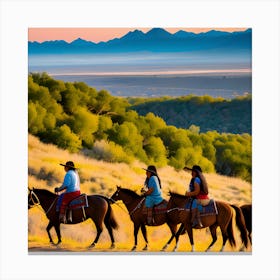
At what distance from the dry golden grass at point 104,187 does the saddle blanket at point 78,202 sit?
0.83 ft

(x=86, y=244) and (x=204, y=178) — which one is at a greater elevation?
(x=204, y=178)

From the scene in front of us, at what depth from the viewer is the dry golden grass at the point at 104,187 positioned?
657 inches

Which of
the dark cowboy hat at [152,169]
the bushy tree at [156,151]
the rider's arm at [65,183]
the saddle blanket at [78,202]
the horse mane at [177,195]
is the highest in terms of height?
the bushy tree at [156,151]

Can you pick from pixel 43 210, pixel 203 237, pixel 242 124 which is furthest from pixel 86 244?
pixel 242 124

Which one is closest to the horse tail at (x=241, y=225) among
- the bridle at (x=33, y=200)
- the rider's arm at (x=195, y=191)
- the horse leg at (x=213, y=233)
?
the horse leg at (x=213, y=233)

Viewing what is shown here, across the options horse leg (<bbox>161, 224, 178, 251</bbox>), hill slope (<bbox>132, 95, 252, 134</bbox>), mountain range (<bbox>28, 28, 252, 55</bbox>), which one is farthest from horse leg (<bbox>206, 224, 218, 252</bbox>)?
mountain range (<bbox>28, 28, 252, 55</bbox>)

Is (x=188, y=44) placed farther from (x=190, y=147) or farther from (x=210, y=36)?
(x=190, y=147)

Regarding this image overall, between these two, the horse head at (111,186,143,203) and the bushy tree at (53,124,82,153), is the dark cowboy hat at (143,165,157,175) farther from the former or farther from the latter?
the bushy tree at (53,124,82,153)

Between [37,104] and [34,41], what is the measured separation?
117 centimetres

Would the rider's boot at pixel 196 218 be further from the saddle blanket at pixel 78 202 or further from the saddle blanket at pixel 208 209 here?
the saddle blanket at pixel 78 202

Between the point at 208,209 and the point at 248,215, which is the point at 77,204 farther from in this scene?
the point at 248,215

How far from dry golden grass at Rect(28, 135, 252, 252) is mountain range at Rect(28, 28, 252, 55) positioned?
1.79m

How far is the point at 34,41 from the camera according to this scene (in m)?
17.0

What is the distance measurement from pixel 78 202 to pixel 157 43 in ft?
11.0
